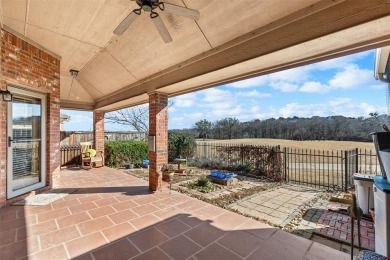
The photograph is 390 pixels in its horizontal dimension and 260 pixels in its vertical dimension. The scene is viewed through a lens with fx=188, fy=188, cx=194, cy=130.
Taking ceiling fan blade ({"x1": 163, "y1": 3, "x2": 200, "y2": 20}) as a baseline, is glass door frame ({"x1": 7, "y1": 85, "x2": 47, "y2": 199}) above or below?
below

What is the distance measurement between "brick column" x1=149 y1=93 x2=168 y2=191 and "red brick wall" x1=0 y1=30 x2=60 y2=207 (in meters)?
2.30

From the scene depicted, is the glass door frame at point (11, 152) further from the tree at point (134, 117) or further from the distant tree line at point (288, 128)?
the distant tree line at point (288, 128)

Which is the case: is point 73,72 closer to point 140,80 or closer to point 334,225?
point 140,80

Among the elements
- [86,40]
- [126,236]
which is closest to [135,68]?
[86,40]

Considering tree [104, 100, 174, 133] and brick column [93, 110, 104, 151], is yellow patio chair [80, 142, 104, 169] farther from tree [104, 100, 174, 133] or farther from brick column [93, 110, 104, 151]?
tree [104, 100, 174, 133]

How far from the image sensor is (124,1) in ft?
8.06

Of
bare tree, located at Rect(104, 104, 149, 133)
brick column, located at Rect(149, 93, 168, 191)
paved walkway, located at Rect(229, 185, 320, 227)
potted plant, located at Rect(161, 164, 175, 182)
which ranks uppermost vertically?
bare tree, located at Rect(104, 104, 149, 133)

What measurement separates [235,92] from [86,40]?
928 inches

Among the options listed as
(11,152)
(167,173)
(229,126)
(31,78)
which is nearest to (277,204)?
(167,173)

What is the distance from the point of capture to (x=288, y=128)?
19.1m

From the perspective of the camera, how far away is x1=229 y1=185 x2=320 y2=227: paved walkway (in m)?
3.17

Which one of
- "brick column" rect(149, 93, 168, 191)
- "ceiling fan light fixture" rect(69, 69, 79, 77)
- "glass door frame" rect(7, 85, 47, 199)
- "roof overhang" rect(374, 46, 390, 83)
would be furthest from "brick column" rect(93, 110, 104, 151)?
"roof overhang" rect(374, 46, 390, 83)

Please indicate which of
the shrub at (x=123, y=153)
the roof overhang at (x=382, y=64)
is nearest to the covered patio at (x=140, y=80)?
the roof overhang at (x=382, y=64)

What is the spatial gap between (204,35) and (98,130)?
6.62 m
